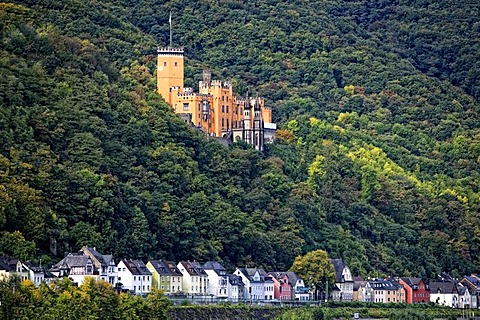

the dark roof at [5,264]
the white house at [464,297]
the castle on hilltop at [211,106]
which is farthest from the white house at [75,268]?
the white house at [464,297]

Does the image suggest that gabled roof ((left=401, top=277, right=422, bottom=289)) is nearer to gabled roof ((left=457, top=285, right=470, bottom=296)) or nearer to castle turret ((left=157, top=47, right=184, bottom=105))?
gabled roof ((left=457, top=285, right=470, bottom=296))

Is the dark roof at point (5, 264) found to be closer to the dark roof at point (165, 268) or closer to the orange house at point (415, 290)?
the dark roof at point (165, 268)

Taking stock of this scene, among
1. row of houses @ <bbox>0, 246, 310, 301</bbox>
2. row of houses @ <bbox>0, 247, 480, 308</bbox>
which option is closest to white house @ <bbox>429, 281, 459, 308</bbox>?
row of houses @ <bbox>0, 247, 480, 308</bbox>

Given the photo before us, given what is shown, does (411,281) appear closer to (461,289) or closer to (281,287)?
(461,289)

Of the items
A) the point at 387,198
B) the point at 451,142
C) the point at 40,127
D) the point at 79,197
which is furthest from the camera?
the point at 451,142

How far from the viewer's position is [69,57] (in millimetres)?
143500

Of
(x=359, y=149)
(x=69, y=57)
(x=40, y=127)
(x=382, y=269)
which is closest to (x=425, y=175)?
(x=359, y=149)

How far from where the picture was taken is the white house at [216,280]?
123 meters

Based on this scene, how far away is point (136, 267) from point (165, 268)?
3.71 metres

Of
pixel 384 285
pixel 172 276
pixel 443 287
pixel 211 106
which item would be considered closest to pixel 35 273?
pixel 172 276

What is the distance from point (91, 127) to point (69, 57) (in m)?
13.2

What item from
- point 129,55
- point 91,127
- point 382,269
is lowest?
point 382,269

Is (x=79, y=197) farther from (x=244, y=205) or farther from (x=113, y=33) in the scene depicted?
(x=113, y=33)

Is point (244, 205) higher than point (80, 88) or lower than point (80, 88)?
lower
